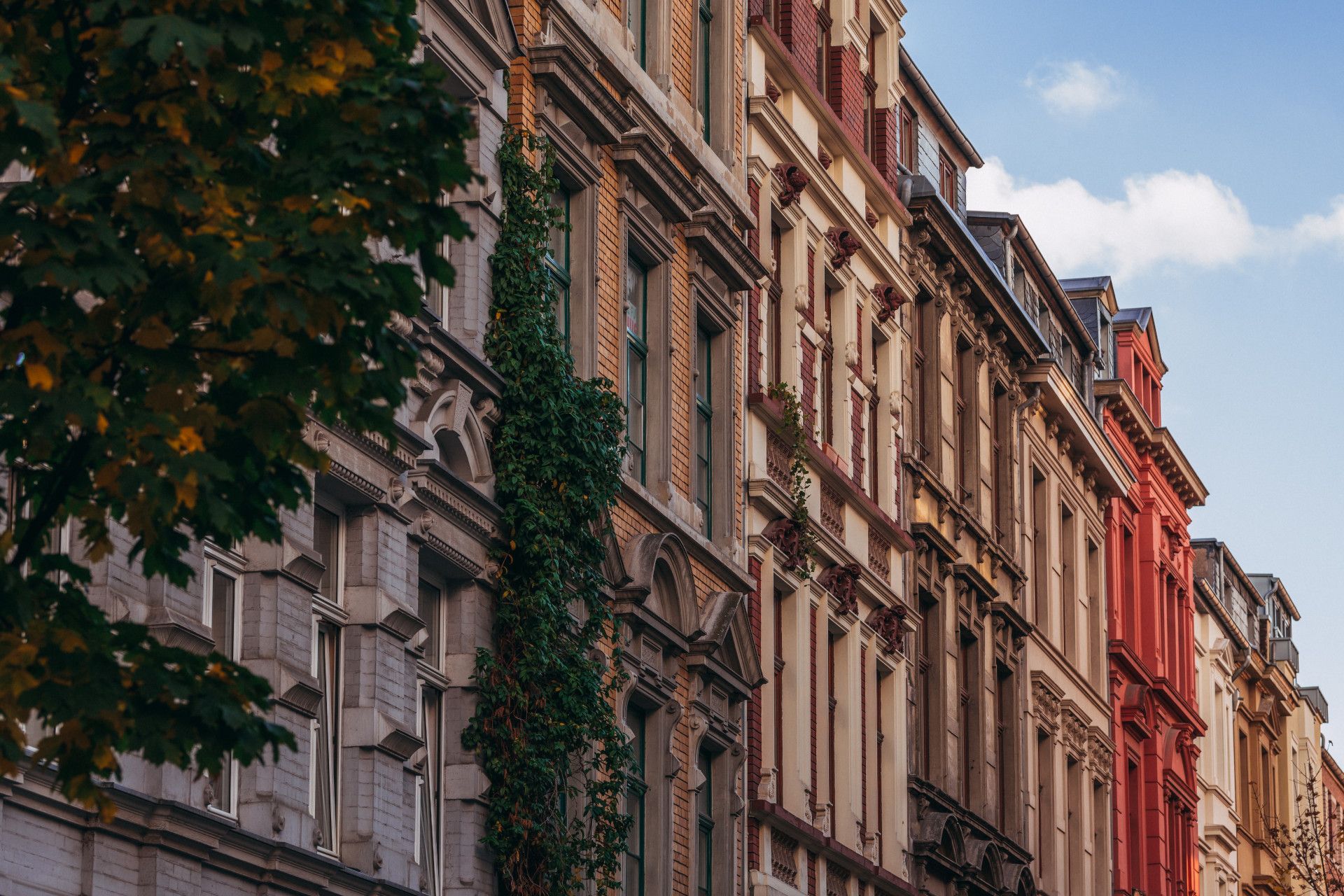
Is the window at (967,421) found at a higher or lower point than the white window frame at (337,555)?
higher

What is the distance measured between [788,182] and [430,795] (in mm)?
12608

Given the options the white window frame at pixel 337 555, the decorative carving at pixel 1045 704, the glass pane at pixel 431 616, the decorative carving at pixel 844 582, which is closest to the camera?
the white window frame at pixel 337 555

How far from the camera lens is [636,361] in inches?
985

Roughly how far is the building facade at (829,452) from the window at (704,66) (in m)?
1.57

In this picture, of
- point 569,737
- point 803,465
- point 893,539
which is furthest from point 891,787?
point 569,737

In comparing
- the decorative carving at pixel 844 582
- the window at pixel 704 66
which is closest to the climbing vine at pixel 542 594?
the window at pixel 704 66

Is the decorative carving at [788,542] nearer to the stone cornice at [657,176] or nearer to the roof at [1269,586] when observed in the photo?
the stone cornice at [657,176]

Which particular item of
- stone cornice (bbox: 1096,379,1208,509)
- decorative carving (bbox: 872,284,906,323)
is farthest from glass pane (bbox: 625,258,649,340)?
stone cornice (bbox: 1096,379,1208,509)

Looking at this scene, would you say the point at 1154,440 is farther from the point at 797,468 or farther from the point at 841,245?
the point at 797,468

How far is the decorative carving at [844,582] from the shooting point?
31.1 metres

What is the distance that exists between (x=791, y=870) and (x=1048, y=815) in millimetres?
13739

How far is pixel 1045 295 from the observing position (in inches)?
1806

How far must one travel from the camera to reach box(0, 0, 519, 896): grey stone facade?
588 inches

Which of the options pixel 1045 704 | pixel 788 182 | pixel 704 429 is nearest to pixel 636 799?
pixel 704 429
